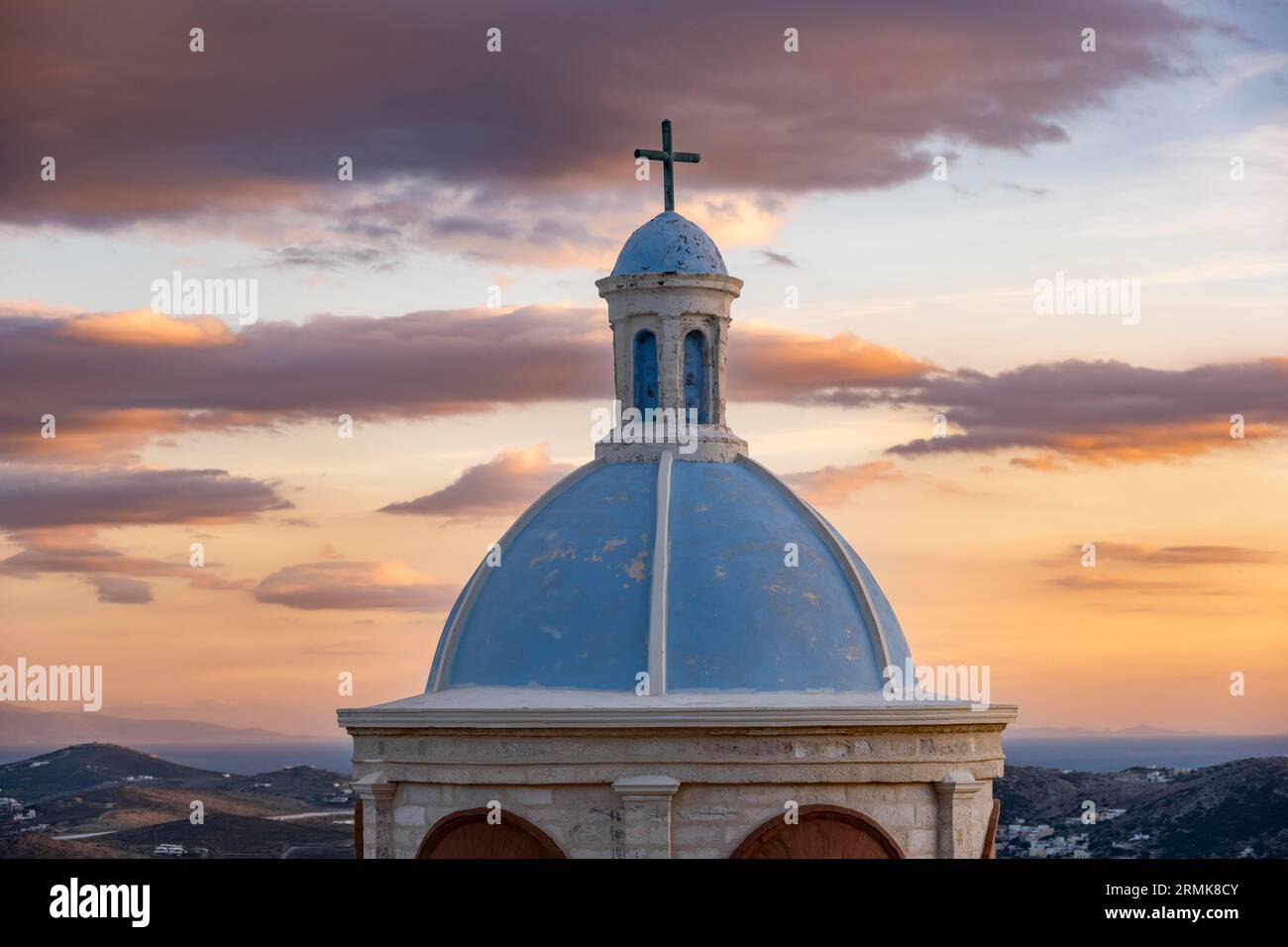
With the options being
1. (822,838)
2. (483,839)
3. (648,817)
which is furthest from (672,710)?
(483,839)

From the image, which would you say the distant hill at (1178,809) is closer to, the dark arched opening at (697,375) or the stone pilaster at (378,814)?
the dark arched opening at (697,375)

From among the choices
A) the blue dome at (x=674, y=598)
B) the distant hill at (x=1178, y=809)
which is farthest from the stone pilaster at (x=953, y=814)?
the distant hill at (x=1178, y=809)

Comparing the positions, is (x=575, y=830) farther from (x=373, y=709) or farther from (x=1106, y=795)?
(x=1106, y=795)

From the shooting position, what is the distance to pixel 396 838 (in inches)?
1069

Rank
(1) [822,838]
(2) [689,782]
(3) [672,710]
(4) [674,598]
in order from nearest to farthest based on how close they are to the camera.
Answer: (3) [672,710] < (2) [689,782] < (1) [822,838] < (4) [674,598]

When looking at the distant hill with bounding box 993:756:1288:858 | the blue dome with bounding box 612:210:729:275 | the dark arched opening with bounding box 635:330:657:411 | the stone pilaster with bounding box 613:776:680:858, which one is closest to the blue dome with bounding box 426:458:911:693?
the stone pilaster with bounding box 613:776:680:858

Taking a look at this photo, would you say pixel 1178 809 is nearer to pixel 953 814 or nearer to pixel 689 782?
pixel 953 814

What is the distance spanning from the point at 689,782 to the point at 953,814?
3.51 meters

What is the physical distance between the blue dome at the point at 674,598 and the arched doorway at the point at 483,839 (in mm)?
1782

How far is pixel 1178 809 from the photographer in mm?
47938

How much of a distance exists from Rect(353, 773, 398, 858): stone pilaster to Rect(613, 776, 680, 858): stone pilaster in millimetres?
3352

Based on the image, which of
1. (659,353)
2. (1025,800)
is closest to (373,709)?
(659,353)

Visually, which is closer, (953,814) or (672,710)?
(672,710)
